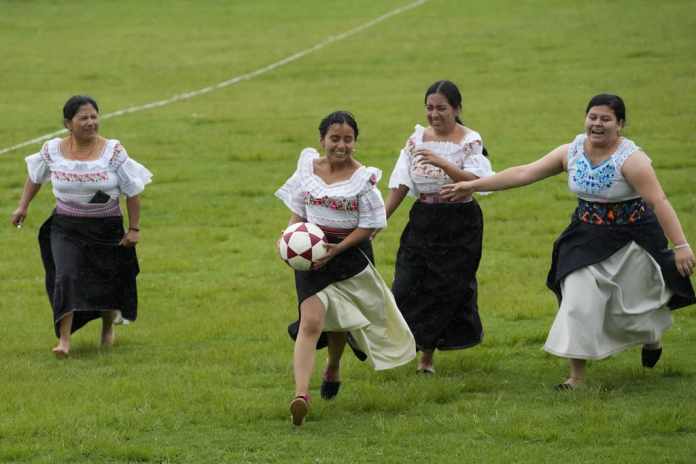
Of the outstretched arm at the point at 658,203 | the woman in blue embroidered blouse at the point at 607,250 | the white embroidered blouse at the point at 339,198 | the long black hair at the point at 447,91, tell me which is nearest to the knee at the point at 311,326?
the white embroidered blouse at the point at 339,198

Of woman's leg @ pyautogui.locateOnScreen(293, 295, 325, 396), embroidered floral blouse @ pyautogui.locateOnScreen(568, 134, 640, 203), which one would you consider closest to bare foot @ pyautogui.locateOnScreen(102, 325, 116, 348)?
woman's leg @ pyautogui.locateOnScreen(293, 295, 325, 396)

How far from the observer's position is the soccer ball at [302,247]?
28.3ft

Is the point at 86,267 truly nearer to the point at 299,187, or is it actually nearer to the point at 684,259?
the point at 299,187

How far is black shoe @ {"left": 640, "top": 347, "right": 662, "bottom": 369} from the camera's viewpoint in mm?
9719

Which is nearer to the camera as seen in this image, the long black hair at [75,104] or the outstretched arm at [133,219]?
the long black hair at [75,104]

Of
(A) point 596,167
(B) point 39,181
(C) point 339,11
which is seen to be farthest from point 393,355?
(C) point 339,11

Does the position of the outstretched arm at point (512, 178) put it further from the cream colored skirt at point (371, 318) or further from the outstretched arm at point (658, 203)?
the cream colored skirt at point (371, 318)

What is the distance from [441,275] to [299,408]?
217cm

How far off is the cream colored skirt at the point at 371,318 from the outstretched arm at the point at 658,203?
5.94 feet

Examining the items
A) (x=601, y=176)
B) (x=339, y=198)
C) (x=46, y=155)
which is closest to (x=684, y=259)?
(x=601, y=176)

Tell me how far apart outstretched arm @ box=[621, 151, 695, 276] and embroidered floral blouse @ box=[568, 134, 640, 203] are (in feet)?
0.20

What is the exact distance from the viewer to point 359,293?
29.6ft

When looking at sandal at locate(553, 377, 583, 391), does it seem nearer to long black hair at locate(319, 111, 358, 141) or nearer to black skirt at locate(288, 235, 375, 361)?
black skirt at locate(288, 235, 375, 361)

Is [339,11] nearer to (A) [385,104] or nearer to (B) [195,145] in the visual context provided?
(A) [385,104]
